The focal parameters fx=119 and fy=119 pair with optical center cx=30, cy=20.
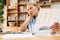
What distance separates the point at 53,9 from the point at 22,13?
0.32 m


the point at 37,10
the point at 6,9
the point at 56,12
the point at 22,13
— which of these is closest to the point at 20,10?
the point at 22,13

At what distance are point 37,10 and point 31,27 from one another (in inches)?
6.1

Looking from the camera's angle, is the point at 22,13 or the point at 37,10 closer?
the point at 37,10

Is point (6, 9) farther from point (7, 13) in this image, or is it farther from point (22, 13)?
point (22, 13)

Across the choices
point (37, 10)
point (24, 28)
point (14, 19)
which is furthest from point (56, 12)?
point (14, 19)

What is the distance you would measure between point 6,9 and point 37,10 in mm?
351

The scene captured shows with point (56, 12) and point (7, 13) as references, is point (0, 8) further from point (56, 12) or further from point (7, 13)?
point (56, 12)

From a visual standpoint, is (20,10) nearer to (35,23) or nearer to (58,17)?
(35,23)

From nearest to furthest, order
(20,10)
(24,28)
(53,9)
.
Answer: (24,28)
(53,9)
(20,10)

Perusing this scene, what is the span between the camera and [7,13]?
3.95 ft

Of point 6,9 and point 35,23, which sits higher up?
point 6,9

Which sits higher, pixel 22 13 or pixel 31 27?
pixel 22 13

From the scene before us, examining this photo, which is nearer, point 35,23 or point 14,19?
point 35,23

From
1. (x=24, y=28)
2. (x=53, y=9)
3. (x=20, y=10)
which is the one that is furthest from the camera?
(x=20, y=10)
